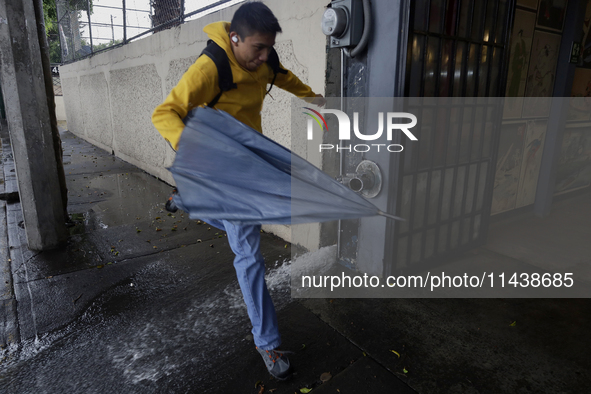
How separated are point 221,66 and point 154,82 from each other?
528cm

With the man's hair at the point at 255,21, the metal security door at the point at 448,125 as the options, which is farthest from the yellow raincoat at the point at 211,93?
the metal security door at the point at 448,125

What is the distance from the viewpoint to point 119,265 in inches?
145

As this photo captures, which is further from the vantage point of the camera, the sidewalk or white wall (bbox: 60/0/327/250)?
white wall (bbox: 60/0/327/250)

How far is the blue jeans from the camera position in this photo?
2084mm

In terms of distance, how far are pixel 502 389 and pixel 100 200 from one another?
5.79 m

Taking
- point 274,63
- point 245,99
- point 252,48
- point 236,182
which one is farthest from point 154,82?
point 236,182

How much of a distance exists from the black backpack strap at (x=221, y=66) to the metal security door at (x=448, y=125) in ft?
4.54

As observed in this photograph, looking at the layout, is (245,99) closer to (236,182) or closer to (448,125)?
(236,182)

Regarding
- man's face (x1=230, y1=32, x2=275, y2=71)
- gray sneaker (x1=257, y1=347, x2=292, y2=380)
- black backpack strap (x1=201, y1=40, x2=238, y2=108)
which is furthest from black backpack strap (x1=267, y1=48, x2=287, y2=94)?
gray sneaker (x1=257, y1=347, x2=292, y2=380)

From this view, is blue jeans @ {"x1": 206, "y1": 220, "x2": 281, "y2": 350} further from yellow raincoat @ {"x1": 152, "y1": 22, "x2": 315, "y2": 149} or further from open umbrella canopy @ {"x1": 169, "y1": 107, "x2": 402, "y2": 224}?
yellow raincoat @ {"x1": 152, "y1": 22, "x2": 315, "y2": 149}

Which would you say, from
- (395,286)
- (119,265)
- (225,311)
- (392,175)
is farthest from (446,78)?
(119,265)

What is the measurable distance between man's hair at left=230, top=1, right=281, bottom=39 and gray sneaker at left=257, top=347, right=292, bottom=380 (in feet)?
5.68

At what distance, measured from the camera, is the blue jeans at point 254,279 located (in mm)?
2084

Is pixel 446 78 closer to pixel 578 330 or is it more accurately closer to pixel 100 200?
pixel 578 330
